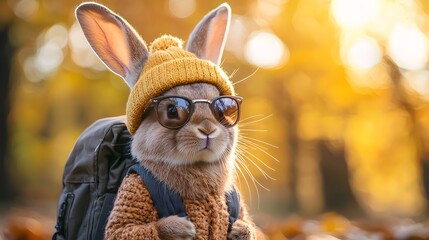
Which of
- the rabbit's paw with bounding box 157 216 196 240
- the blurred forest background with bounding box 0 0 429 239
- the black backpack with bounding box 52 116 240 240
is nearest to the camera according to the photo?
the rabbit's paw with bounding box 157 216 196 240

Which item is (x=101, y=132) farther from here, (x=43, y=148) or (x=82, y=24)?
(x=43, y=148)

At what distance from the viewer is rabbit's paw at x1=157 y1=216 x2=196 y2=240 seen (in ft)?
8.73

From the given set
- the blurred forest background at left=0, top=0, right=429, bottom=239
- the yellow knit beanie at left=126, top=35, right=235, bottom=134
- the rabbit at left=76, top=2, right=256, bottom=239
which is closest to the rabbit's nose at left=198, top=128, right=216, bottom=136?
the rabbit at left=76, top=2, right=256, bottom=239

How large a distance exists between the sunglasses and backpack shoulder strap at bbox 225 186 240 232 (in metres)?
0.36

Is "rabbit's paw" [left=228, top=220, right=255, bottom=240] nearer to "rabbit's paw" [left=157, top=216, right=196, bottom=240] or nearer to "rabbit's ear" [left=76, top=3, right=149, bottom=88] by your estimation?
"rabbit's paw" [left=157, top=216, right=196, bottom=240]

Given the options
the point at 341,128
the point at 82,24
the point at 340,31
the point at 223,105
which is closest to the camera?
the point at 223,105

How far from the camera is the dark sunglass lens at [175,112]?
2764 millimetres

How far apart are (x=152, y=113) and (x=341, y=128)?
1528cm

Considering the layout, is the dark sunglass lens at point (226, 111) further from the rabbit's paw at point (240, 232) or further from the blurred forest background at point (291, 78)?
the blurred forest background at point (291, 78)

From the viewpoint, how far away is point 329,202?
50.6ft

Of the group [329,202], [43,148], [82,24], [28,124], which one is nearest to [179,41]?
[82,24]

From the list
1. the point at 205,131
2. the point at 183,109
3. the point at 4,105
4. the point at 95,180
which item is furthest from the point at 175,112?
the point at 4,105

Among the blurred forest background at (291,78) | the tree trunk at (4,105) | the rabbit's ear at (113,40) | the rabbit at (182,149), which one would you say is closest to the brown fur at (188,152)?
the rabbit at (182,149)

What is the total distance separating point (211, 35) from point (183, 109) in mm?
745
